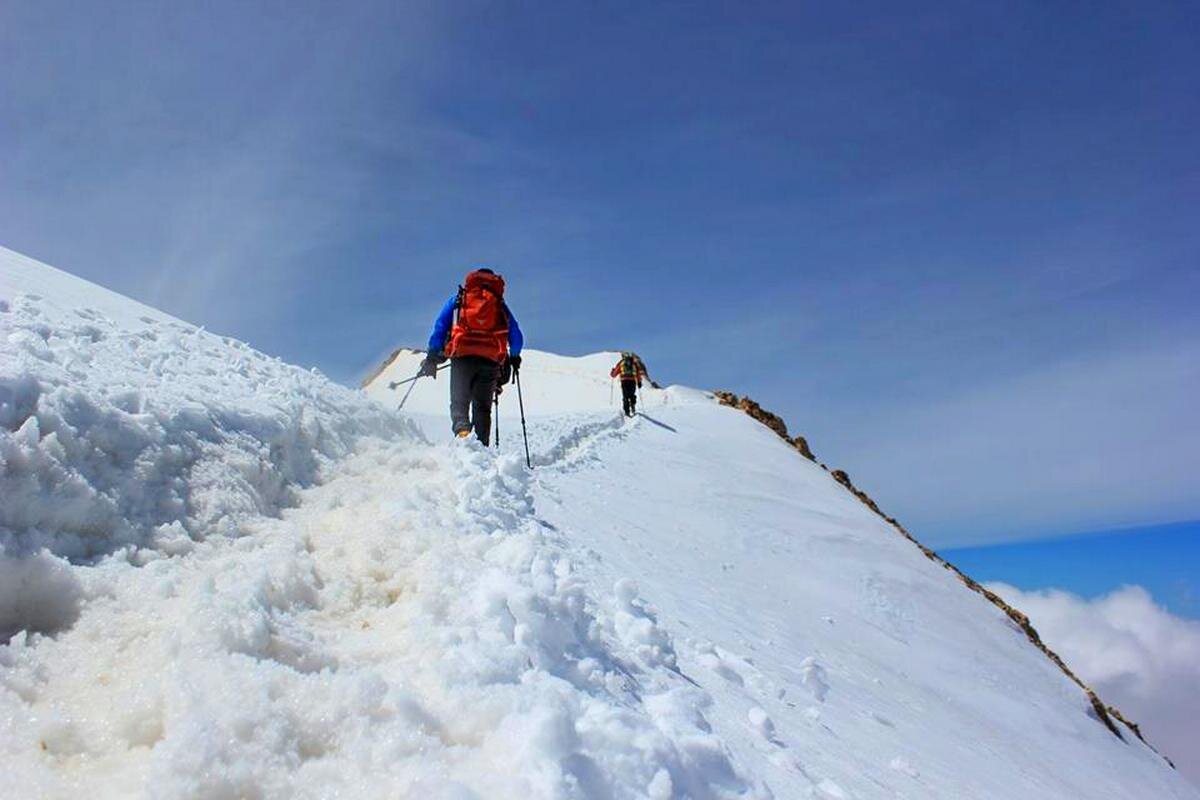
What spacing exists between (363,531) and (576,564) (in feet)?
6.86

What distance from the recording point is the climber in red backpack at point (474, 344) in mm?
8383

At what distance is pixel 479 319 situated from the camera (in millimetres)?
8352

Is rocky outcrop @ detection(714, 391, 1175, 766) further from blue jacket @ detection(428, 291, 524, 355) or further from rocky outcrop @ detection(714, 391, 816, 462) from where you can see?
blue jacket @ detection(428, 291, 524, 355)

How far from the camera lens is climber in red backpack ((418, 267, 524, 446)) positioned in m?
8.38

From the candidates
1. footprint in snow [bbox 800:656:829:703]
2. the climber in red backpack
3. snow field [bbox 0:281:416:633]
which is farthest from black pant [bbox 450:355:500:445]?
footprint in snow [bbox 800:656:829:703]

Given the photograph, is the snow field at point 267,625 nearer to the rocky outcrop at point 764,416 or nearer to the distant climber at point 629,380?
the distant climber at point 629,380

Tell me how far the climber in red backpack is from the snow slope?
3.99 feet

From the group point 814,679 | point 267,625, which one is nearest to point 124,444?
point 267,625

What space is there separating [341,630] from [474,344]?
513cm

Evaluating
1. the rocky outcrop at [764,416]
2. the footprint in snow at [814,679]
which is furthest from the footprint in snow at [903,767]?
the rocky outcrop at [764,416]

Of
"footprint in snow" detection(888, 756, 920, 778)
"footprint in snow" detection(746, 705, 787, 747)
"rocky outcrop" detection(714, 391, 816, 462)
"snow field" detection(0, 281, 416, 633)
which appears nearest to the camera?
"snow field" detection(0, 281, 416, 633)

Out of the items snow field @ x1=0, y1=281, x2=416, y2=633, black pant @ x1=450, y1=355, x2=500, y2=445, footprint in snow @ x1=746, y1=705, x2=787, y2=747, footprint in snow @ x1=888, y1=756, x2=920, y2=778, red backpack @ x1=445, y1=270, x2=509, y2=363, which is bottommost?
footprint in snow @ x1=888, y1=756, x2=920, y2=778

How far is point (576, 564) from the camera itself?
616cm

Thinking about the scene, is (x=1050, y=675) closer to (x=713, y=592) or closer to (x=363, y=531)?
(x=713, y=592)
